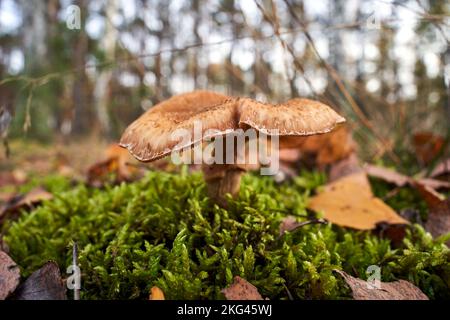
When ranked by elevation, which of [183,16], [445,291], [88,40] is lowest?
[445,291]

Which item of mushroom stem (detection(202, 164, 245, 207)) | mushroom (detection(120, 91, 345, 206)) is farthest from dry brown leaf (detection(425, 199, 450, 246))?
mushroom stem (detection(202, 164, 245, 207))

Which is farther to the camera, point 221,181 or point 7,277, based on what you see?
point 221,181

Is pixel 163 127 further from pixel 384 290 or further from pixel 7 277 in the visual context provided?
pixel 384 290

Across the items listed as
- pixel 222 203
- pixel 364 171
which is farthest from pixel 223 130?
pixel 364 171

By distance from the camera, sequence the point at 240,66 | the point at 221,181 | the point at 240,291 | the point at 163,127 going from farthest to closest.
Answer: the point at 240,66, the point at 221,181, the point at 163,127, the point at 240,291

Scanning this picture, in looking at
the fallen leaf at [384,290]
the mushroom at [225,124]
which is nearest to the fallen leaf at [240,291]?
the fallen leaf at [384,290]

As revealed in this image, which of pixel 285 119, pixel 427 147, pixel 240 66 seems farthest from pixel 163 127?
pixel 240 66

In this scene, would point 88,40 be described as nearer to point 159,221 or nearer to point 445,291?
point 159,221
